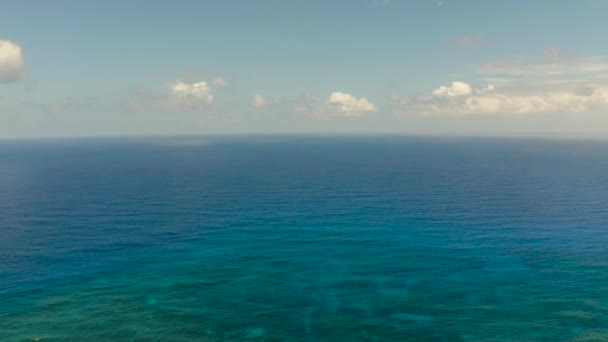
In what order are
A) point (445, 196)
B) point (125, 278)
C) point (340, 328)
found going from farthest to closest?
1. point (445, 196)
2. point (125, 278)
3. point (340, 328)

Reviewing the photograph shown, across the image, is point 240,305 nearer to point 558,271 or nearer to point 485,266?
point 485,266

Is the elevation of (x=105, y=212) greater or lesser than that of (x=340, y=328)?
greater

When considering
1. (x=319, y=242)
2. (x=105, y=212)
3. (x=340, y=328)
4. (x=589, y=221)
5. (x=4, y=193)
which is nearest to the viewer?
(x=340, y=328)

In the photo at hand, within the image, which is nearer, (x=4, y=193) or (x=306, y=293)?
(x=306, y=293)

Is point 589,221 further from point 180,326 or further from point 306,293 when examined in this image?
point 180,326

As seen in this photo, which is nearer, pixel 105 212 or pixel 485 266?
pixel 485 266

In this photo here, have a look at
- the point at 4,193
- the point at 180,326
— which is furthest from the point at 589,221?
the point at 4,193

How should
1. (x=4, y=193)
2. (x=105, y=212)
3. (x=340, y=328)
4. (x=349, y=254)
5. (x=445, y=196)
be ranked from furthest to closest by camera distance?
1. (x=4, y=193)
2. (x=445, y=196)
3. (x=105, y=212)
4. (x=349, y=254)
5. (x=340, y=328)

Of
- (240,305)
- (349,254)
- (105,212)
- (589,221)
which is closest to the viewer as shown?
(240,305)

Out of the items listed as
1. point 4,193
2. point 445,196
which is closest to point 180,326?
point 445,196
